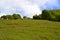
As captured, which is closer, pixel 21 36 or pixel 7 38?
pixel 7 38

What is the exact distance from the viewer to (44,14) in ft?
280

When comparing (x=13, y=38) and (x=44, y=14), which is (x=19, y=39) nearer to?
(x=13, y=38)

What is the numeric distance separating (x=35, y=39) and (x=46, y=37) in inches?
111

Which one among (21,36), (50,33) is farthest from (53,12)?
(21,36)

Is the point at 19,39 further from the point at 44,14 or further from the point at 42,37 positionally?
the point at 44,14

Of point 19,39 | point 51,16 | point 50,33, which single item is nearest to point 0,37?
point 19,39

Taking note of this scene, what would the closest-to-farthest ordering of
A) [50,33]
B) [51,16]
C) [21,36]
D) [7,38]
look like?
[7,38] < [21,36] < [50,33] < [51,16]

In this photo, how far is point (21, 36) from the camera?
36.9m

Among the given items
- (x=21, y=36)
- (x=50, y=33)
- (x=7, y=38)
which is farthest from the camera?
(x=50, y=33)

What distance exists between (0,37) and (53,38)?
10.4m

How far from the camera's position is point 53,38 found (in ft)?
123

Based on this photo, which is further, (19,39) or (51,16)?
(51,16)

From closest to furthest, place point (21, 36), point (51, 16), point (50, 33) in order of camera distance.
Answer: point (21, 36), point (50, 33), point (51, 16)

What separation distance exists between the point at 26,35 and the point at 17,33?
91.5 inches
